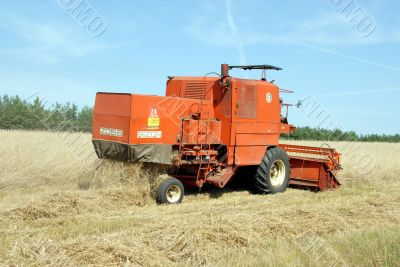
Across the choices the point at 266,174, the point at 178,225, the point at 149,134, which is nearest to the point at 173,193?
the point at 149,134

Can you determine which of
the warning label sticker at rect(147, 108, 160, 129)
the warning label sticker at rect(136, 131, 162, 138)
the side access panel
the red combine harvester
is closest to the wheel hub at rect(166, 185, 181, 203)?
the red combine harvester

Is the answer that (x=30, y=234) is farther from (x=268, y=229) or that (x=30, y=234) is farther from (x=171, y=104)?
(x=171, y=104)

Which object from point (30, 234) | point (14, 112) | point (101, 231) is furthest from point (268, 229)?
point (14, 112)

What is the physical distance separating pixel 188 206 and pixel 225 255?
11.2ft

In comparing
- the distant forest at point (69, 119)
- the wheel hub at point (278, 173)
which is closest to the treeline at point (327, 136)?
the distant forest at point (69, 119)

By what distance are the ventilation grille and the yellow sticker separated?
1.67 metres

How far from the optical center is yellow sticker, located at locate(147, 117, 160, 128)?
8.56 meters

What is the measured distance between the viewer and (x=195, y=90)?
10227mm

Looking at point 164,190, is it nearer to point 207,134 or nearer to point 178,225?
point 207,134

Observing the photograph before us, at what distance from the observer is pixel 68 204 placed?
25.6 feet

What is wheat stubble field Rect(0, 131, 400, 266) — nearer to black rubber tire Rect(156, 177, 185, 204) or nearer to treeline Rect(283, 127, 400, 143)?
black rubber tire Rect(156, 177, 185, 204)

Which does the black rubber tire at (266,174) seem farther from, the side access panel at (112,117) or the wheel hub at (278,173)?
the side access panel at (112,117)

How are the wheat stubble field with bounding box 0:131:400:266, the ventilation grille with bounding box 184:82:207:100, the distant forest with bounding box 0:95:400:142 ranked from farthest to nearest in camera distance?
the distant forest with bounding box 0:95:400:142 → the ventilation grille with bounding box 184:82:207:100 → the wheat stubble field with bounding box 0:131:400:266

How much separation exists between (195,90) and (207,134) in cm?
112
